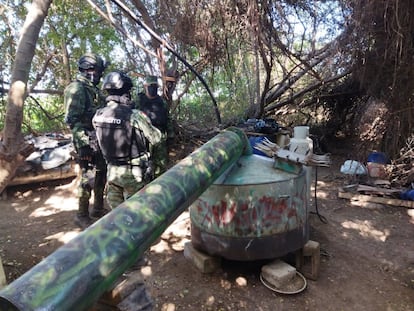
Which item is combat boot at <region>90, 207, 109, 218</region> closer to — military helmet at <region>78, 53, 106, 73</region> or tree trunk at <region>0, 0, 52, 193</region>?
military helmet at <region>78, 53, 106, 73</region>

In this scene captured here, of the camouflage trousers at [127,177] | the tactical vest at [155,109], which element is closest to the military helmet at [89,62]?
the tactical vest at [155,109]

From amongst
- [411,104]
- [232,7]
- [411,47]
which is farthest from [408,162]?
[232,7]

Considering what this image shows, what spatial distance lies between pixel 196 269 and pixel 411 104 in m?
4.74

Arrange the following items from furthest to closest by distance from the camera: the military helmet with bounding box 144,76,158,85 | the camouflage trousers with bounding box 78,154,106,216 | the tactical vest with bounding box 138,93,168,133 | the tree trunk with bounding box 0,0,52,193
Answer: the tactical vest with bounding box 138,93,168,133
the military helmet with bounding box 144,76,158,85
the camouflage trousers with bounding box 78,154,106,216
the tree trunk with bounding box 0,0,52,193

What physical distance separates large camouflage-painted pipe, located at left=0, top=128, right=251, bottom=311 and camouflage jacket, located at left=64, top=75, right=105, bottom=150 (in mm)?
2481

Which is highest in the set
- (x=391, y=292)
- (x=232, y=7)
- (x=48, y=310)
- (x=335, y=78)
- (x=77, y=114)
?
(x=232, y=7)

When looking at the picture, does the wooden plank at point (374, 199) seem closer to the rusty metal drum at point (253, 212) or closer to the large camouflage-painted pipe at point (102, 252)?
the rusty metal drum at point (253, 212)

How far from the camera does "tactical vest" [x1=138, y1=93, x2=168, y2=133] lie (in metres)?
4.87

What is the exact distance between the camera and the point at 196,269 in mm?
3260

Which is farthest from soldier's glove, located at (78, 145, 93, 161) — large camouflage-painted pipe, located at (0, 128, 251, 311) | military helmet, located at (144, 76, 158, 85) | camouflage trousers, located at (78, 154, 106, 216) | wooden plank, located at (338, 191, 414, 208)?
wooden plank, located at (338, 191, 414, 208)

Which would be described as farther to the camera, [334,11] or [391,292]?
[334,11]

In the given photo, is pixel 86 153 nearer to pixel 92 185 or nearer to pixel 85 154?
pixel 85 154

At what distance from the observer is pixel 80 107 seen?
412 centimetres

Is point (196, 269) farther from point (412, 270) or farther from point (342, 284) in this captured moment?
point (412, 270)
